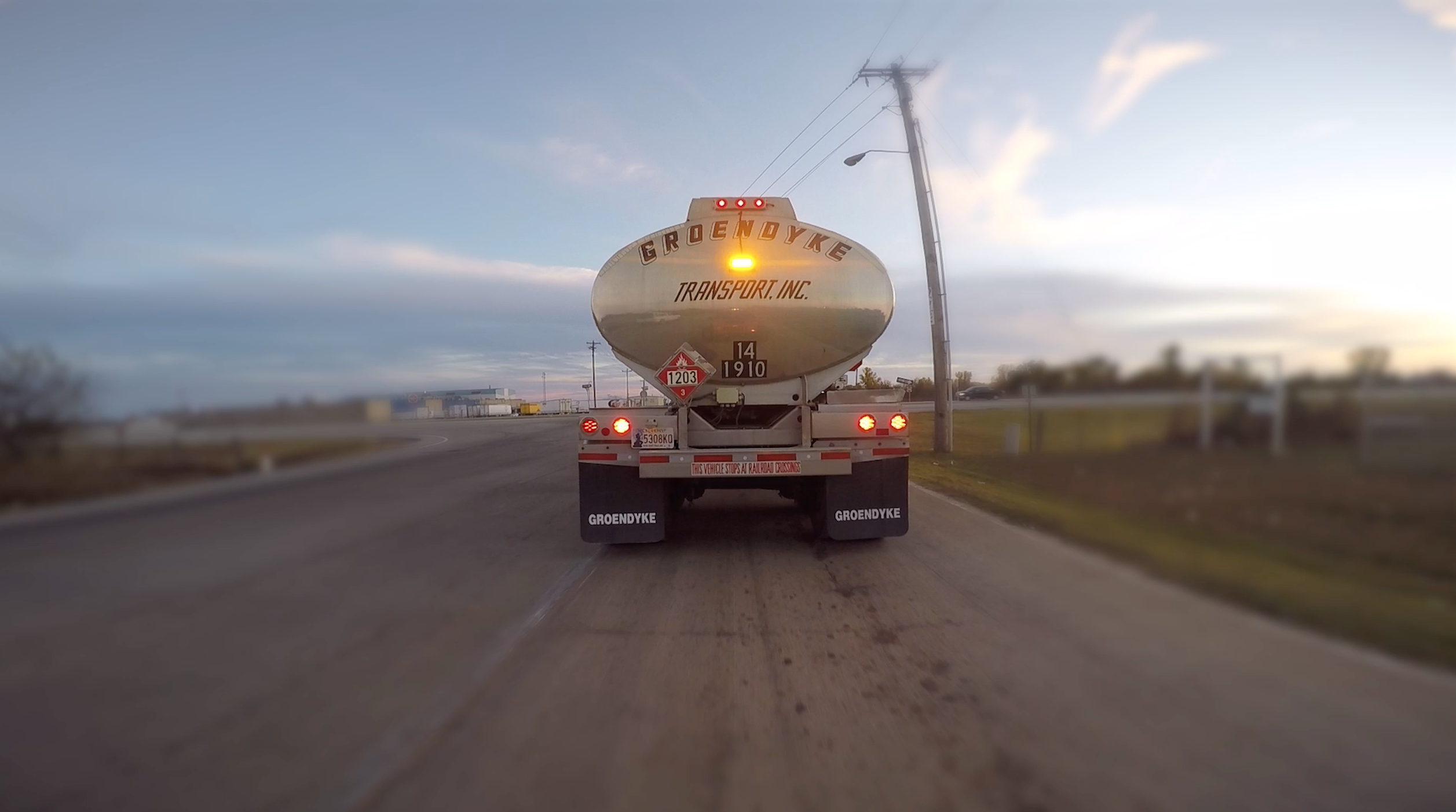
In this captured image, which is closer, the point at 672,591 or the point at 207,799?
the point at 207,799

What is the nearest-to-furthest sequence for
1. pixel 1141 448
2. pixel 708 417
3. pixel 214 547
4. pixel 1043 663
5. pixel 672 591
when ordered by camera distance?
pixel 1141 448, pixel 214 547, pixel 1043 663, pixel 672 591, pixel 708 417

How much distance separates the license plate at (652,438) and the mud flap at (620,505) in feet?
1.57

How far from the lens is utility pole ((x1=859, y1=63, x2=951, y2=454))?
1830 centimetres

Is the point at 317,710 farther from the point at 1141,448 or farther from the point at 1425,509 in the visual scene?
the point at 1425,509

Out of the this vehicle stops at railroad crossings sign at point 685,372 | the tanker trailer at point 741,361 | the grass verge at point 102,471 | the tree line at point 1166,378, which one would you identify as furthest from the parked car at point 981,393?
the grass verge at point 102,471

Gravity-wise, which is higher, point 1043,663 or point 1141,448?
point 1141,448

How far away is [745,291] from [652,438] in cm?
187

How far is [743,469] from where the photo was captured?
308 inches

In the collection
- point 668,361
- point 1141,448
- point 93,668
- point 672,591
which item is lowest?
point 672,591

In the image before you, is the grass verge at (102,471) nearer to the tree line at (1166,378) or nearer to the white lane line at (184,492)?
the white lane line at (184,492)

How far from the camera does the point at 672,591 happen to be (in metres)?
6.77

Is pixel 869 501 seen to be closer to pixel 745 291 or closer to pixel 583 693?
pixel 745 291

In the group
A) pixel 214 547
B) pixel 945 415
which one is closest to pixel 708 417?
pixel 214 547

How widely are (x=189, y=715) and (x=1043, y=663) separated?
14.4 ft
